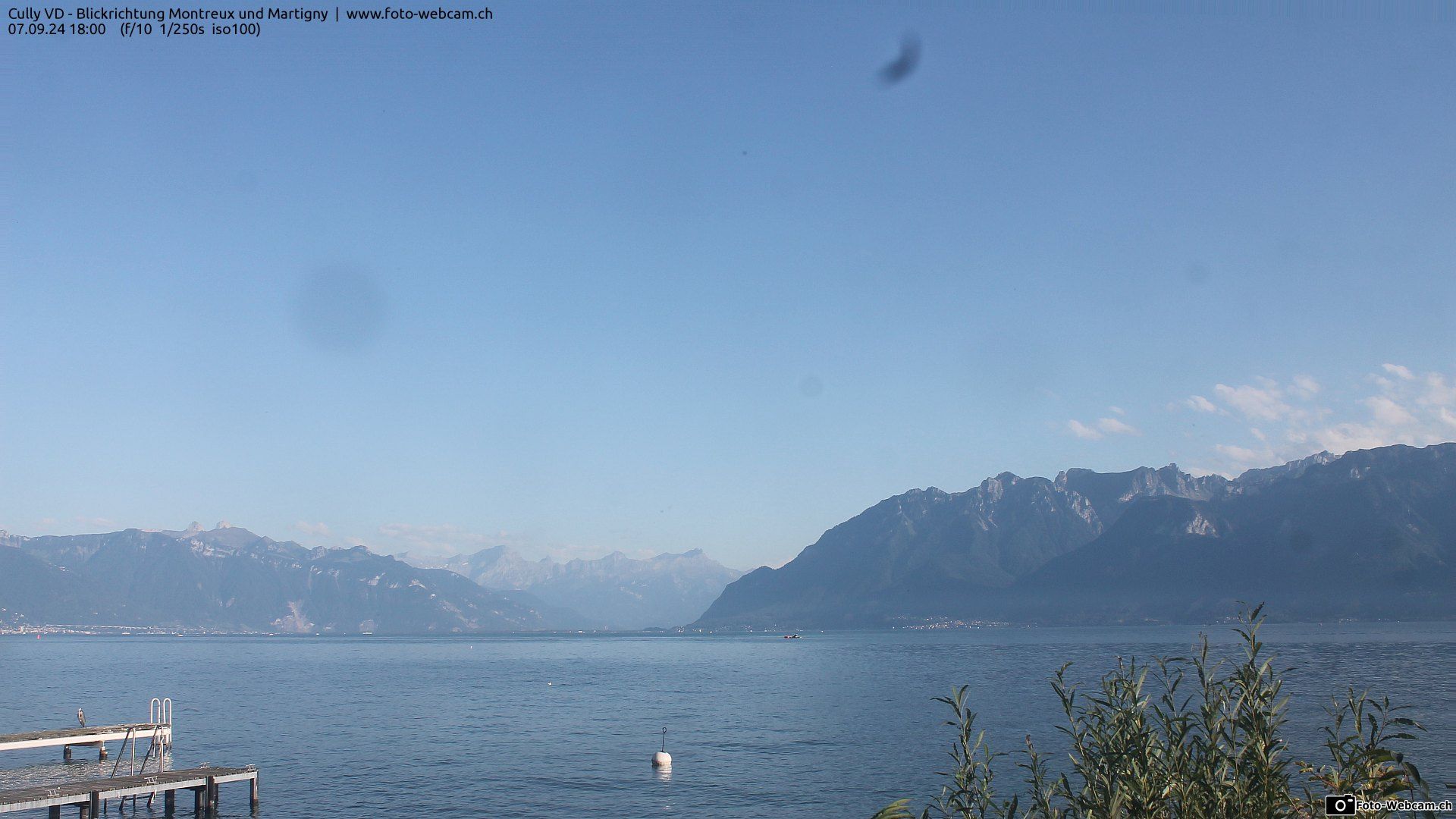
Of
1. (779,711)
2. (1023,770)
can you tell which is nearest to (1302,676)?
(779,711)

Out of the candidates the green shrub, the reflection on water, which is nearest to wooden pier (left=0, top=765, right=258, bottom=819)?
the reflection on water

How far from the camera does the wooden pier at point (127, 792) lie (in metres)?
50.6

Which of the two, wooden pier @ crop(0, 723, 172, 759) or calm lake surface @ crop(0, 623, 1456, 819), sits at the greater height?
wooden pier @ crop(0, 723, 172, 759)

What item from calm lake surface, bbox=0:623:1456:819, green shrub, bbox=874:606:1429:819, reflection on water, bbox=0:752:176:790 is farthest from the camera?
calm lake surface, bbox=0:623:1456:819

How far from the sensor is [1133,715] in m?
17.9

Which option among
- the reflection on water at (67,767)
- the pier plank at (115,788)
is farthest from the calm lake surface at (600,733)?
the pier plank at (115,788)

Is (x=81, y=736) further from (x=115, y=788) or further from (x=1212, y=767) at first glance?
(x=1212, y=767)

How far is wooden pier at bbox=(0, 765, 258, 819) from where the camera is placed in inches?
1992

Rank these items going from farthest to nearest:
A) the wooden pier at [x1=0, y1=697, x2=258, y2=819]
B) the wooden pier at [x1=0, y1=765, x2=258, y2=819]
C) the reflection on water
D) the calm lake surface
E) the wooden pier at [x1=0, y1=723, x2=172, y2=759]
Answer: the wooden pier at [x1=0, y1=723, x2=172, y2=759] → the calm lake surface → the reflection on water → the wooden pier at [x1=0, y1=697, x2=258, y2=819] → the wooden pier at [x1=0, y1=765, x2=258, y2=819]

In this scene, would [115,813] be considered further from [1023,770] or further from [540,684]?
[540,684]

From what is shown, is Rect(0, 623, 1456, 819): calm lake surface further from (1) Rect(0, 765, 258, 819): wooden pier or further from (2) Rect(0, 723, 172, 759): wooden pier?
(1) Rect(0, 765, 258, 819): wooden pier

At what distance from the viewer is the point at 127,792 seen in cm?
5412

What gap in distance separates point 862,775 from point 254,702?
344 feet

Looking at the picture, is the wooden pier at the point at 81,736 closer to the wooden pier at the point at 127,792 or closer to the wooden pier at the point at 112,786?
the wooden pier at the point at 112,786
